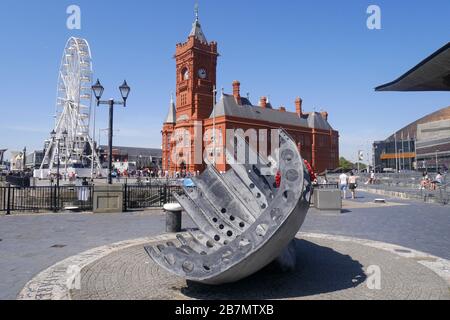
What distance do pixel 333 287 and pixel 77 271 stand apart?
476cm

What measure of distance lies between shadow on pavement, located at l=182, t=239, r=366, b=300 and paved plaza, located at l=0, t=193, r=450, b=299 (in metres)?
0.02

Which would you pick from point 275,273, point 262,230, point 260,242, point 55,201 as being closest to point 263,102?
point 55,201

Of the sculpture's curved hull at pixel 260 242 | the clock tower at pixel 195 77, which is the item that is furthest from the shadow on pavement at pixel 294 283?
the clock tower at pixel 195 77

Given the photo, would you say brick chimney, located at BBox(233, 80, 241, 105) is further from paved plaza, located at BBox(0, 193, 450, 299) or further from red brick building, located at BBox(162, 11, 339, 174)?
paved plaza, located at BBox(0, 193, 450, 299)

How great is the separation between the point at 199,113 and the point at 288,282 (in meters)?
62.4

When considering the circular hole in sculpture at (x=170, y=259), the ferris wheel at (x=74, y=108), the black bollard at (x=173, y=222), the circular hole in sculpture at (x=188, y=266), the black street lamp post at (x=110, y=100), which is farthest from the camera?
the ferris wheel at (x=74, y=108)

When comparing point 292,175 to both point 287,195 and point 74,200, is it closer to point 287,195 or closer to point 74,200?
point 287,195

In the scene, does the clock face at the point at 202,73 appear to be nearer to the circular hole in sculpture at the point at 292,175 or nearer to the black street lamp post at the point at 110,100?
the black street lamp post at the point at 110,100

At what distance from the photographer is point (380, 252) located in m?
8.07

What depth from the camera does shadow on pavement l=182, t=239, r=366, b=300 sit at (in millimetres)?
5281

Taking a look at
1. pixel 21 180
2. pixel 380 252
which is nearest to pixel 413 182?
pixel 380 252

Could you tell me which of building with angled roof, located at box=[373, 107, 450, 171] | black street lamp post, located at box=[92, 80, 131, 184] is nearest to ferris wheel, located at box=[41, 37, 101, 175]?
black street lamp post, located at box=[92, 80, 131, 184]

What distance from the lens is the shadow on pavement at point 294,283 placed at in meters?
5.28
